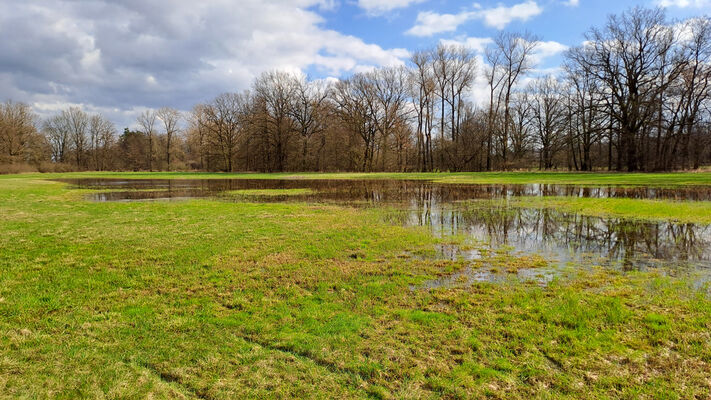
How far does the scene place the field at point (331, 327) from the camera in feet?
9.71

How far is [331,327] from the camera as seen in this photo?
394 centimetres

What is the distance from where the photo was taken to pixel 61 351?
11.4 feet

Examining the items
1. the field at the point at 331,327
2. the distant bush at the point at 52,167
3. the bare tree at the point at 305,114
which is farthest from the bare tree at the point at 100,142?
the field at the point at 331,327

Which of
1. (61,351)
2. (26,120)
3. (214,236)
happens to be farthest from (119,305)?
(26,120)

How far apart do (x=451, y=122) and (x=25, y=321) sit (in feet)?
186

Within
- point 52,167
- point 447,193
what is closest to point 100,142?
point 52,167

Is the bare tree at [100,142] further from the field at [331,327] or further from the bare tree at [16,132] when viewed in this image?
the field at [331,327]

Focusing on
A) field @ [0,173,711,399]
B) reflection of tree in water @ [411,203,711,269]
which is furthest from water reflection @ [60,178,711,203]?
field @ [0,173,711,399]

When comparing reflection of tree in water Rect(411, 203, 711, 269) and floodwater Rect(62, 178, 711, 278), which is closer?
floodwater Rect(62, 178, 711, 278)

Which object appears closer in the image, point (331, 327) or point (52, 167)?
point (331, 327)

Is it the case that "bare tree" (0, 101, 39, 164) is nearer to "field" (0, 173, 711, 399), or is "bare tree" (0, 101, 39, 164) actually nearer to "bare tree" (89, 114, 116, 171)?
"bare tree" (89, 114, 116, 171)

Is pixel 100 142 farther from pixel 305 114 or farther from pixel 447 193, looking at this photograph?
pixel 447 193

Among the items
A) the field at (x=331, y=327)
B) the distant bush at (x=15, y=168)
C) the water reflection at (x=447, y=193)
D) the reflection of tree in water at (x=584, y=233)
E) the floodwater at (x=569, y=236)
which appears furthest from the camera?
the distant bush at (x=15, y=168)

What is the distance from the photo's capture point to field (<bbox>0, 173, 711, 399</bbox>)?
9.71 feet
